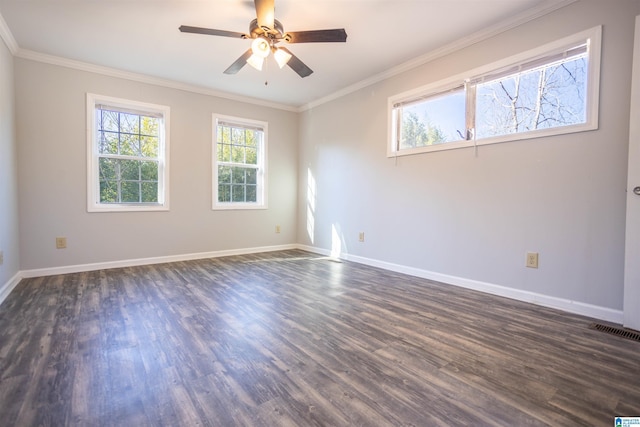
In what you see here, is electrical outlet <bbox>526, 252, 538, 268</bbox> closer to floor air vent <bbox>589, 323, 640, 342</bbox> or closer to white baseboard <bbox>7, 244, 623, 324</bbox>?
white baseboard <bbox>7, 244, 623, 324</bbox>

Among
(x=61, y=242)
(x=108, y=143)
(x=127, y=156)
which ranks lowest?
(x=61, y=242)

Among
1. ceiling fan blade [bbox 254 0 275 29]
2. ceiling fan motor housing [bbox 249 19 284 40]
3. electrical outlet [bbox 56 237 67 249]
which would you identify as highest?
ceiling fan blade [bbox 254 0 275 29]

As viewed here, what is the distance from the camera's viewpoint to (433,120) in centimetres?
348

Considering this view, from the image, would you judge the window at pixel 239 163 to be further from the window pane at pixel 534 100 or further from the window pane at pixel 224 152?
the window pane at pixel 534 100

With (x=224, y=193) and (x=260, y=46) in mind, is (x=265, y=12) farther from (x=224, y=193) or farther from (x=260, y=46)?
(x=224, y=193)

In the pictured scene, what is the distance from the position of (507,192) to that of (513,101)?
0.86 meters

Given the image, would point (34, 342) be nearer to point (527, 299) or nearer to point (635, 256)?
point (527, 299)

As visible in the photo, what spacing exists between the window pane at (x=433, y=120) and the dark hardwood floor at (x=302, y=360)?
1.72 meters

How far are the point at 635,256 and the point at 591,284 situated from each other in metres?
0.38

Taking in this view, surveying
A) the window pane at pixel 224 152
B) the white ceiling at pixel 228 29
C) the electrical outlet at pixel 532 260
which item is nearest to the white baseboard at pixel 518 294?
the electrical outlet at pixel 532 260

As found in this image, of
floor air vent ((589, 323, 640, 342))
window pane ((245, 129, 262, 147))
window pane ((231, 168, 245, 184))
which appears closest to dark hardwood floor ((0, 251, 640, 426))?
floor air vent ((589, 323, 640, 342))

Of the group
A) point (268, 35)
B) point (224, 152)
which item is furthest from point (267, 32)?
point (224, 152)

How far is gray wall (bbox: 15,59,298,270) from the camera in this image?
11.3ft

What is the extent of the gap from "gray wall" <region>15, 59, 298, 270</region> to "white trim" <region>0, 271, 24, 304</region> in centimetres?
20
